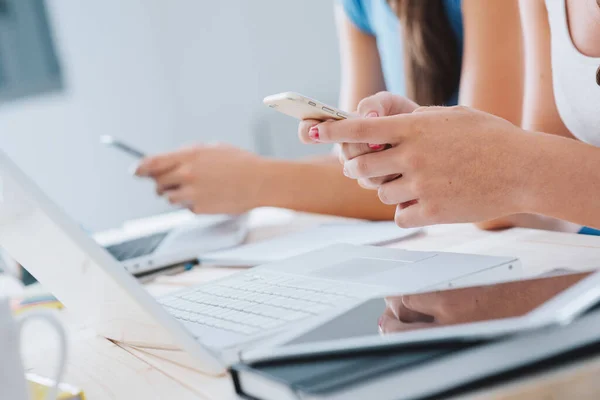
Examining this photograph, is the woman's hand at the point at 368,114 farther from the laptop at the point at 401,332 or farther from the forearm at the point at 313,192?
the forearm at the point at 313,192

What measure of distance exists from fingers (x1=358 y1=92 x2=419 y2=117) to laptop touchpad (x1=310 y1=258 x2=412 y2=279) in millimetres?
154

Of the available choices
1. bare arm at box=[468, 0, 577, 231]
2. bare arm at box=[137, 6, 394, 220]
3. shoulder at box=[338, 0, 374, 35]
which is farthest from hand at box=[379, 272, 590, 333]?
shoulder at box=[338, 0, 374, 35]

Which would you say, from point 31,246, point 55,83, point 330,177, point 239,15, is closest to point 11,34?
point 55,83

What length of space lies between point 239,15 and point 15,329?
2.89m

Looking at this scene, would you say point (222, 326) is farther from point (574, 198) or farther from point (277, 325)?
point (574, 198)

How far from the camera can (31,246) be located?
1.65 ft

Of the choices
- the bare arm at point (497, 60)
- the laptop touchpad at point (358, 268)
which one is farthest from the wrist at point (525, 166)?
the bare arm at point (497, 60)

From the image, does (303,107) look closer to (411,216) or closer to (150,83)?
(411,216)

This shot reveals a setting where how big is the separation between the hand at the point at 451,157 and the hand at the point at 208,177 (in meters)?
0.49

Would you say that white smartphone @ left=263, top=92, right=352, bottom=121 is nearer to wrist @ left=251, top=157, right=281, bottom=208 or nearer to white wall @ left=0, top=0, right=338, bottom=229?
wrist @ left=251, top=157, right=281, bottom=208

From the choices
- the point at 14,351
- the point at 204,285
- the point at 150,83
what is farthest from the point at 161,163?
the point at 150,83

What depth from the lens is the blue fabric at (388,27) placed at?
1174mm

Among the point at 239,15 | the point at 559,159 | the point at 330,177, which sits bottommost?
the point at 330,177

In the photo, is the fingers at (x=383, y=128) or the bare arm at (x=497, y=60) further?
the bare arm at (x=497, y=60)
